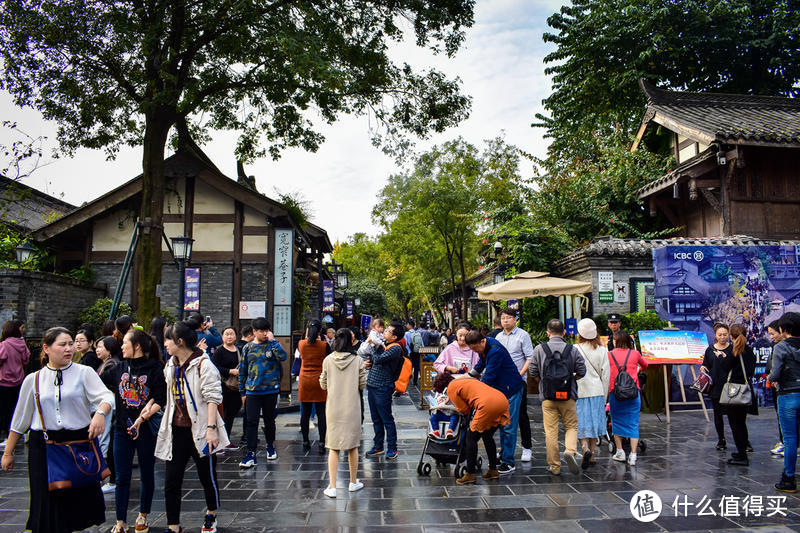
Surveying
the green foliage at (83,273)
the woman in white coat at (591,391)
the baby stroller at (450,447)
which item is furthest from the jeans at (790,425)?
the green foliage at (83,273)

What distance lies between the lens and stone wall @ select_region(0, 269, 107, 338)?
10.8 meters

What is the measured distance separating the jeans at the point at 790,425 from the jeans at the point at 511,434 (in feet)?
8.79

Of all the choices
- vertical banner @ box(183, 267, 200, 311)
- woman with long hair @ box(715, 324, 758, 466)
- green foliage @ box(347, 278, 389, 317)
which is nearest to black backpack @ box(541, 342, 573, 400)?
woman with long hair @ box(715, 324, 758, 466)

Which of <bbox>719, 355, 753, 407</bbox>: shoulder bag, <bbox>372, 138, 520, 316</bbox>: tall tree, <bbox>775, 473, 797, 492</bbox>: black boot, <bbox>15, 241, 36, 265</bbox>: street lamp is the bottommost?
<bbox>775, 473, 797, 492</bbox>: black boot

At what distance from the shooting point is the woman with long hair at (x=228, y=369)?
7324 millimetres

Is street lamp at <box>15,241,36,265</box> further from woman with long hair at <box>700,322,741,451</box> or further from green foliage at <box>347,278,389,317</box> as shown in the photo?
green foliage at <box>347,278,389,317</box>

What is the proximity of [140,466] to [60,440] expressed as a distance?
3.08 feet

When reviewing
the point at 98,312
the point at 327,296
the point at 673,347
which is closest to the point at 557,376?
the point at 673,347

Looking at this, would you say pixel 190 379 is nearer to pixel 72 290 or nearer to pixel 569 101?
pixel 72 290

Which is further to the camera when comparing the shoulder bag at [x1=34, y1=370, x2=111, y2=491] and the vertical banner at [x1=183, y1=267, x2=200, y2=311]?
the vertical banner at [x1=183, y1=267, x2=200, y2=311]

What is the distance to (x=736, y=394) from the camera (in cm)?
650

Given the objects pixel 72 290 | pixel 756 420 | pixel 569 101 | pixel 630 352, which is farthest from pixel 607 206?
pixel 72 290

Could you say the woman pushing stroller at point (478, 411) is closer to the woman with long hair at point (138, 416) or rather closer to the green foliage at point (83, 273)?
the woman with long hair at point (138, 416)

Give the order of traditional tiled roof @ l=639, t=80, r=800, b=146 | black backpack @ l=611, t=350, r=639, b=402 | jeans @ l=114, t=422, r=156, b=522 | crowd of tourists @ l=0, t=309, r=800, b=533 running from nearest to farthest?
1. crowd of tourists @ l=0, t=309, r=800, b=533
2. jeans @ l=114, t=422, r=156, b=522
3. black backpack @ l=611, t=350, r=639, b=402
4. traditional tiled roof @ l=639, t=80, r=800, b=146
